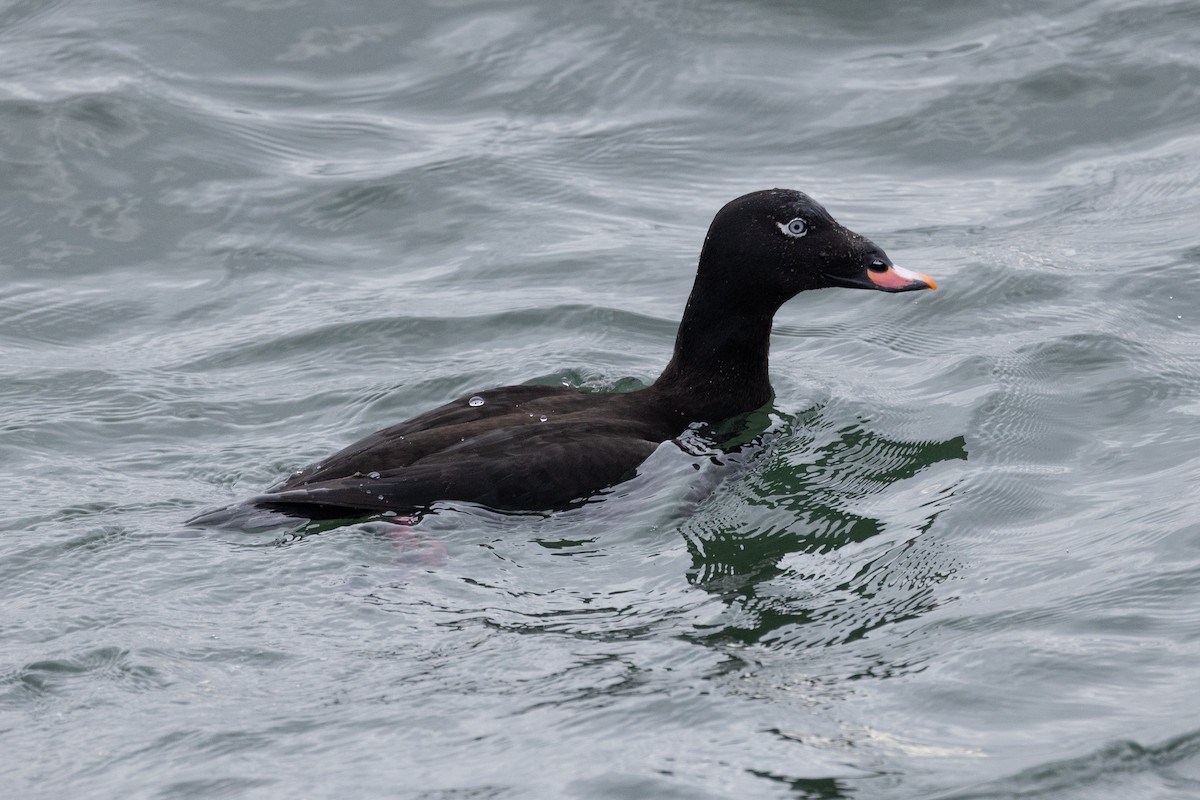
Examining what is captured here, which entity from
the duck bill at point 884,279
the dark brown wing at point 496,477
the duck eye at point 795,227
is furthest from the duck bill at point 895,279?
the dark brown wing at point 496,477

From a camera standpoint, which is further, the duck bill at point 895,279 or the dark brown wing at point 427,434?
the duck bill at point 895,279

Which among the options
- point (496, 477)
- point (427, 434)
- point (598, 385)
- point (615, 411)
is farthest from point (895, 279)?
point (427, 434)

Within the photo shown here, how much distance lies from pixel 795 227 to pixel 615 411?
132 cm

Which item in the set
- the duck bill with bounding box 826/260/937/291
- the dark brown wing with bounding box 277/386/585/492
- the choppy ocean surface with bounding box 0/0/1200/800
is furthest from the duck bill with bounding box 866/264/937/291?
the dark brown wing with bounding box 277/386/585/492

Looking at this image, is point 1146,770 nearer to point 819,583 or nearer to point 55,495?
point 819,583

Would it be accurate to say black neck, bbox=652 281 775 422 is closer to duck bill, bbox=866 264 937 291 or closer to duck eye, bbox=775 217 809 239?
duck eye, bbox=775 217 809 239

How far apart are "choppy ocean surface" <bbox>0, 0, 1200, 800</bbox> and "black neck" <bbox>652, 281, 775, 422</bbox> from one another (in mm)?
311

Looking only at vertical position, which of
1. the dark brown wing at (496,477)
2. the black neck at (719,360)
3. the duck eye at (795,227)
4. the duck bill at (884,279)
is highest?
the duck eye at (795,227)

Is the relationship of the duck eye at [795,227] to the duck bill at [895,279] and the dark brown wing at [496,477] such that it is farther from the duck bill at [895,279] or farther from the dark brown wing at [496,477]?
the dark brown wing at [496,477]

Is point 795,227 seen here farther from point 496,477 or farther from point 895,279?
point 496,477

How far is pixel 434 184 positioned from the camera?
11711mm

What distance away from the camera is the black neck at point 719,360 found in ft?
26.6

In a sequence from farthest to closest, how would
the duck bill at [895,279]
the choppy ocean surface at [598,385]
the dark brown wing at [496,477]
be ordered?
the duck bill at [895,279]
the dark brown wing at [496,477]
the choppy ocean surface at [598,385]

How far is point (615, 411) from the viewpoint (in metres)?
7.76
